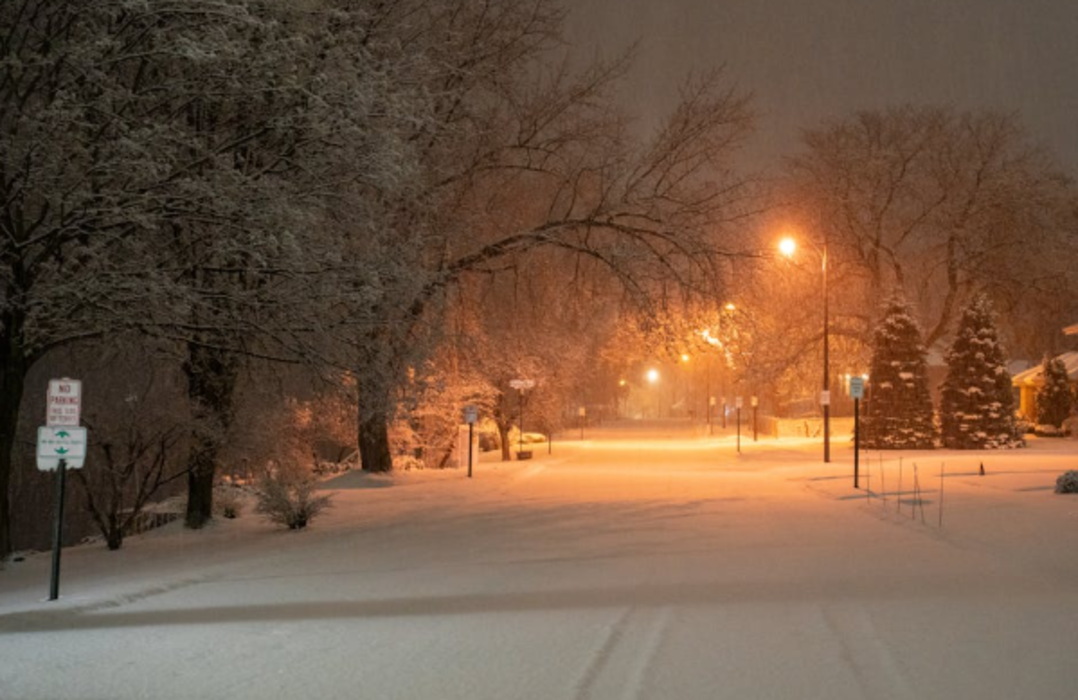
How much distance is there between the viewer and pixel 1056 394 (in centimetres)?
5772

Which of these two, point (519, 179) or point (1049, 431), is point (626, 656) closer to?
point (519, 179)

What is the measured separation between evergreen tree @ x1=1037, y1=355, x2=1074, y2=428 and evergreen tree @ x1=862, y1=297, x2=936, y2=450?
14.3 metres

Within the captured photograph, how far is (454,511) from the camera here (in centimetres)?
2144

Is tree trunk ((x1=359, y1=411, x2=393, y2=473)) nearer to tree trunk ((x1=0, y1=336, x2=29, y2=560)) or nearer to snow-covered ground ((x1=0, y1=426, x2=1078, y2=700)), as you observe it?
snow-covered ground ((x1=0, y1=426, x2=1078, y2=700))

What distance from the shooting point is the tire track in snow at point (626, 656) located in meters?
6.94

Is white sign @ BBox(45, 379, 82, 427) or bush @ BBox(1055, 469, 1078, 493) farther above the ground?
white sign @ BBox(45, 379, 82, 427)

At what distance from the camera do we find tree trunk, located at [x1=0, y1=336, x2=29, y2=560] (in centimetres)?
1414

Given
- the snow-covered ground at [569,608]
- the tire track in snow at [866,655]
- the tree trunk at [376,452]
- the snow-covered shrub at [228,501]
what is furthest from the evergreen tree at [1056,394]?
the tire track in snow at [866,655]

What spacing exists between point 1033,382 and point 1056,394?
524 cm

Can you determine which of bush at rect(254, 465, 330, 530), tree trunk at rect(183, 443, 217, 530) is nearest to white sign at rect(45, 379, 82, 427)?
bush at rect(254, 465, 330, 530)

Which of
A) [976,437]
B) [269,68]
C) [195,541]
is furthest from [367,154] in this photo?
[976,437]

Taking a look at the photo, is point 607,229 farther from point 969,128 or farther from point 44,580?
point 969,128

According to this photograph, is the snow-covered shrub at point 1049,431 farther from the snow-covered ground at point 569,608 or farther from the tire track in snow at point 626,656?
A: the tire track in snow at point 626,656

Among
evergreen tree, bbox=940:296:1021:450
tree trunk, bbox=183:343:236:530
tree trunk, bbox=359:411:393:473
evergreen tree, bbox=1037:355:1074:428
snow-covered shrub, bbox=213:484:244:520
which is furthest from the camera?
evergreen tree, bbox=1037:355:1074:428
